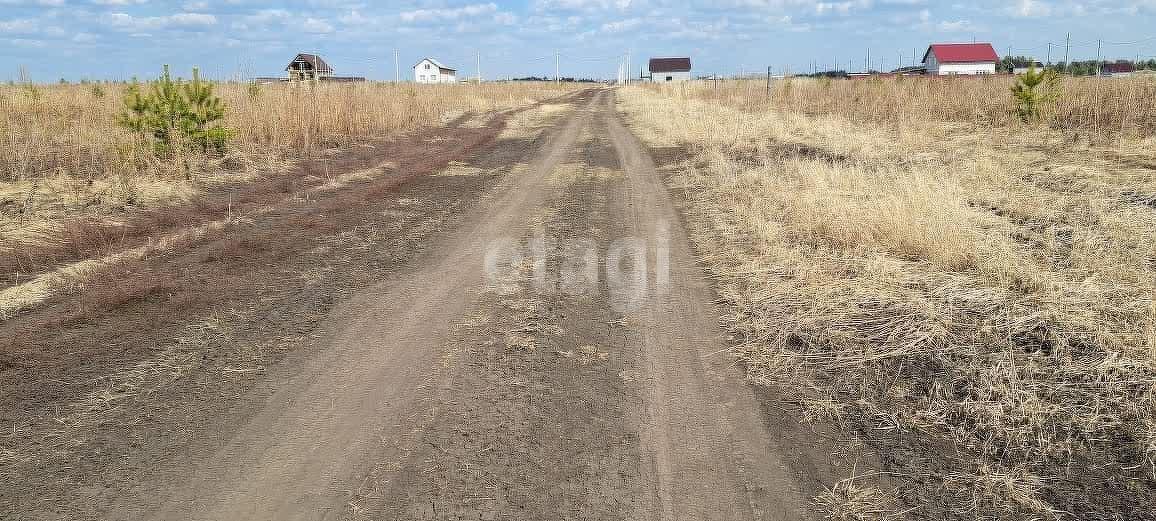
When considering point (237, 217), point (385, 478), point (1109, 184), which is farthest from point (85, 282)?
point (1109, 184)

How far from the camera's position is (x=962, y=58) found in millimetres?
70312

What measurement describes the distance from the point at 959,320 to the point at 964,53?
8247 cm

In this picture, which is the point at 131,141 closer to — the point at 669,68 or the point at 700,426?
the point at 700,426

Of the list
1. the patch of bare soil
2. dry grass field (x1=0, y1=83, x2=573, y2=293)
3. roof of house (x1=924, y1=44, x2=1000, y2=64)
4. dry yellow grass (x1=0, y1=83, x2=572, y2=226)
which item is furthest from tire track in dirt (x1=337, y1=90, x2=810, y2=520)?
roof of house (x1=924, y1=44, x2=1000, y2=64)

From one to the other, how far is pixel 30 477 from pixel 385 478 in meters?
1.56

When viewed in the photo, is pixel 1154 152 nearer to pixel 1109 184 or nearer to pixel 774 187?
pixel 1109 184

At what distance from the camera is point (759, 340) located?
418cm

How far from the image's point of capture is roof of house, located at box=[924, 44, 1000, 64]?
69.3m

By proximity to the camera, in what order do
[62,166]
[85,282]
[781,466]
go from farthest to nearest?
1. [62,166]
2. [85,282]
3. [781,466]

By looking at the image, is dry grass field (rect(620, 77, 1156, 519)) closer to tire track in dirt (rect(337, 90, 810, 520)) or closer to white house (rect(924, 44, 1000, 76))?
tire track in dirt (rect(337, 90, 810, 520))

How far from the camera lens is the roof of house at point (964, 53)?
69312mm

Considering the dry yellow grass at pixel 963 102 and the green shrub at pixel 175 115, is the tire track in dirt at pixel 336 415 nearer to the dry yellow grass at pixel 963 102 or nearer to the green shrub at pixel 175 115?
the green shrub at pixel 175 115

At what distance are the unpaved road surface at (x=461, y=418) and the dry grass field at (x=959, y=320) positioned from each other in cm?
44

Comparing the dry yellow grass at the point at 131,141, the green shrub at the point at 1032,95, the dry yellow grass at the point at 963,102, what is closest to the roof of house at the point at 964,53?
the dry yellow grass at the point at 963,102
